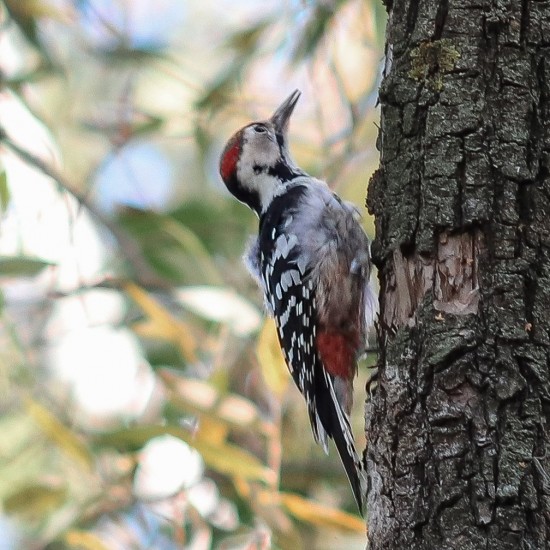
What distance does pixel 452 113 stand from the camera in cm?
205

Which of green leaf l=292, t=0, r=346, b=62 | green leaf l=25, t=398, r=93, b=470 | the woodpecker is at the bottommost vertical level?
green leaf l=25, t=398, r=93, b=470

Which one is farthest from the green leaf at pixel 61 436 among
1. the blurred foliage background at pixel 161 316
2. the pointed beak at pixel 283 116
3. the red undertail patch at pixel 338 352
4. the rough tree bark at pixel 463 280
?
the rough tree bark at pixel 463 280

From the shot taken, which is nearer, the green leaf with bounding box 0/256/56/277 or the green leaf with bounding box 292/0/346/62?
the green leaf with bounding box 0/256/56/277

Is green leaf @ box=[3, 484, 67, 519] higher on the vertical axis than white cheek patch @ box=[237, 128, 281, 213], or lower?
lower

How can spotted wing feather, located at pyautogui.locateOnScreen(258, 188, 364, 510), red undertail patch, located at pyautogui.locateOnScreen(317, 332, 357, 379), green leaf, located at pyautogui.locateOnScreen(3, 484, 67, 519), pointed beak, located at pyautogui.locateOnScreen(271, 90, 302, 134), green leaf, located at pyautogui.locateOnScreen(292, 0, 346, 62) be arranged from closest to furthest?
1. spotted wing feather, located at pyautogui.locateOnScreen(258, 188, 364, 510)
2. red undertail patch, located at pyautogui.locateOnScreen(317, 332, 357, 379)
3. green leaf, located at pyautogui.locateOnScreen(3, 484, 67, 519)
4. pointed beak, located at pyautogui.locateOnScreen(271, 90, 302, 134)
5. green leaf, located at pyautogui.locateOnScreen(292, 0, 346, 62)

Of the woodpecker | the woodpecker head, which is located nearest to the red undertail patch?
the woodpecker

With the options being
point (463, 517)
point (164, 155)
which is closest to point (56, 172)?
point (164, 155)

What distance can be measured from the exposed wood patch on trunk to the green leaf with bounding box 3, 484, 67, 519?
1695 millimetres

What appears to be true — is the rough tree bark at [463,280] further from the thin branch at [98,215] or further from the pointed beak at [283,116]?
the thin branch at [98,215]

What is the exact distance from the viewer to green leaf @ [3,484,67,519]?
11.0 ft

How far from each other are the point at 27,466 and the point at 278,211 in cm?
161

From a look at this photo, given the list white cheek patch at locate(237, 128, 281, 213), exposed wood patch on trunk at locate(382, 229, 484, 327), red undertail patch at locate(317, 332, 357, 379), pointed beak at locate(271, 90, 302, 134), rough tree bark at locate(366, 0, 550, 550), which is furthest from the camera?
pointed beak at locate(271, 90, 302, 134)

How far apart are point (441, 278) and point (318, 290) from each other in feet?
3.56

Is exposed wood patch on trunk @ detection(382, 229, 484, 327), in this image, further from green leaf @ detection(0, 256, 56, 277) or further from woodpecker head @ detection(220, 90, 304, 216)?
green leaf @ detection(0, 256, 56, 277)
